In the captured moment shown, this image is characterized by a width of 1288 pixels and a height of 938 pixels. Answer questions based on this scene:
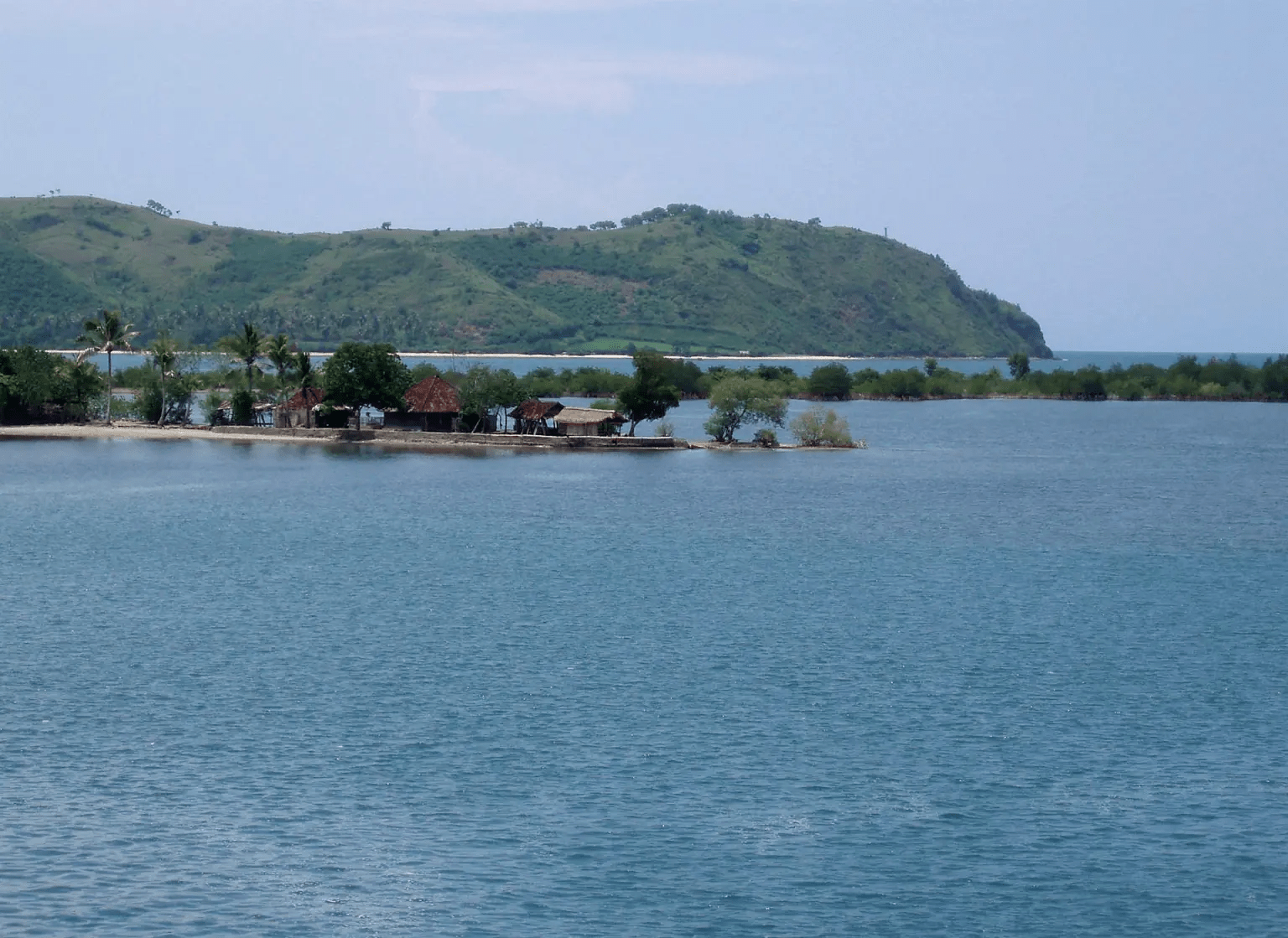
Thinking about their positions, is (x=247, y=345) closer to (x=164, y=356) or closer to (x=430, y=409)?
(x=164, y=356)

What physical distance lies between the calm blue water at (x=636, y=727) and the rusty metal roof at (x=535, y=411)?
42.8 m

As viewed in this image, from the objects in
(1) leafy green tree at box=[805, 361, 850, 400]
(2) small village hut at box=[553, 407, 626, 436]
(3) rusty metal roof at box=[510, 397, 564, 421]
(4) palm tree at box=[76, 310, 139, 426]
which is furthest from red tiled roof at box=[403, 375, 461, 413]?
(1) leafy green tree at box=[805, 361, 850, 400]

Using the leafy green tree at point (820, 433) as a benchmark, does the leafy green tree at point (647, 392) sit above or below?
above

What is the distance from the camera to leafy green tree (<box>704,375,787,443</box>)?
370 ft

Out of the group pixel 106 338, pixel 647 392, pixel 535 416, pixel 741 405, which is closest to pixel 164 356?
pixel 106 338

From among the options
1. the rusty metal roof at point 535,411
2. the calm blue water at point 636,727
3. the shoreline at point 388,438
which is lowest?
the calm blue water at point 636,727

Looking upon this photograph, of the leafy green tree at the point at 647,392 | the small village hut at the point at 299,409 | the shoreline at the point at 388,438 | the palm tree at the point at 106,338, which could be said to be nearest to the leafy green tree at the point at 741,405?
the shoreline at the point at 388,438

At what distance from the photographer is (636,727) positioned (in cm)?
3534

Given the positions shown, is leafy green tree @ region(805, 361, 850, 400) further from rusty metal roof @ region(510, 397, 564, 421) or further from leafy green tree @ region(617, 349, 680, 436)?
leafy green tree @ region(617, 349, 680, 436)

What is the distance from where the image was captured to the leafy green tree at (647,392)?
363 feet

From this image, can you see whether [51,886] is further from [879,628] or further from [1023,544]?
[1023,544]

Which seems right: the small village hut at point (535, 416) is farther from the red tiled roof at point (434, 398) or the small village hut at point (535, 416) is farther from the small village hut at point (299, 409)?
the small village hut at point (299, 409)

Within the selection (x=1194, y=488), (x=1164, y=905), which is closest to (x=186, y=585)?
(x=1164, y=905)

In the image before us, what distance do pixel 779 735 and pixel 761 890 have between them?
9325mm
